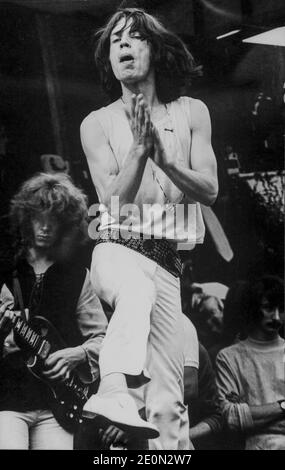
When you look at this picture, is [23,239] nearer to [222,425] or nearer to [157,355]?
[157,355]

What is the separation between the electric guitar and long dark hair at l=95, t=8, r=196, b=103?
4.93 ft

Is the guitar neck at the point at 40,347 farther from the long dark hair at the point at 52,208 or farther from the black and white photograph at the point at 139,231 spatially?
the long dark hair at the point at 52,208

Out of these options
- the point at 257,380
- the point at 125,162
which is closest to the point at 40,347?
the point at 125,162

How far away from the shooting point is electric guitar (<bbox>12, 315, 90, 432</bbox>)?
13.6 feet

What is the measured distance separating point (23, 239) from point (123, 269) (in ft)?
2.14

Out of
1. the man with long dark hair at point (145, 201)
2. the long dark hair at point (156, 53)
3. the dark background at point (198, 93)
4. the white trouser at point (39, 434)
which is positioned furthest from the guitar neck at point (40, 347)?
the long dark hair at point (156, 53)

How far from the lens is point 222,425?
4.33 metres

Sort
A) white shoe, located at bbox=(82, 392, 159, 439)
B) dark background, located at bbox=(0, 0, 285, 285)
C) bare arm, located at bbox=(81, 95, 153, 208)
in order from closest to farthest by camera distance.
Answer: white shoe, located at bbox=(82, 392, 159, 439) < bare arm, located at bbox=(81, 95, 153, 208) < dark background, located at bbox=(0, 0, 285, 285)

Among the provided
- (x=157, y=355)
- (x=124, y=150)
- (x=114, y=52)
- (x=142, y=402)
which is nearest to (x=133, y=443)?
(x=142, y=402)

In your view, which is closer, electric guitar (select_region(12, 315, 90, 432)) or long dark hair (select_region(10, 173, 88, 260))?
electric guitar (select_region(12, 315, 90, 432))

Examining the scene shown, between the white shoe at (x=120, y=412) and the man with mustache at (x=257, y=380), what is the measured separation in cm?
56

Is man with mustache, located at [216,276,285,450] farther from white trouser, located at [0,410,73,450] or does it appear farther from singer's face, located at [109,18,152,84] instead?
singer's face, located at [109,18,152,84]

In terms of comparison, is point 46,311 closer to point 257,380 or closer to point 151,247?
point 151,247

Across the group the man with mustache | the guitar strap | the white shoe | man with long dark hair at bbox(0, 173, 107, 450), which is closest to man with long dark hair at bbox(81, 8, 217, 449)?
the white shoe
